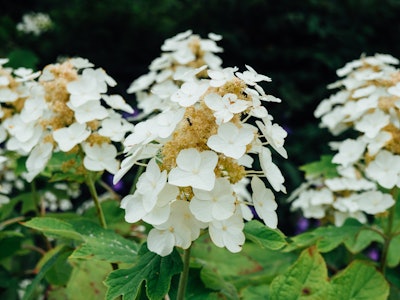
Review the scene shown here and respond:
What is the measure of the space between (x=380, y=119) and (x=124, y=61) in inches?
127

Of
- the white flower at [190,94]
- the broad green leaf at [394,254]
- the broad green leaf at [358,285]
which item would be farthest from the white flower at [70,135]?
the broad green leaf at [394,254]

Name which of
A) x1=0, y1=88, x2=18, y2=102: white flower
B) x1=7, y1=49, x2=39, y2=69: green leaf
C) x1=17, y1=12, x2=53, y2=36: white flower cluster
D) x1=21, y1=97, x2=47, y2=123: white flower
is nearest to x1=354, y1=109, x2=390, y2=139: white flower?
x1=21, y1=97, x2=47, y2=123: white flower

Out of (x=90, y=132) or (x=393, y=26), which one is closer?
(x=90, y=132)

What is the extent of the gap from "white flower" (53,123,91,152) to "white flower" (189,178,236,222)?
18.3 inches

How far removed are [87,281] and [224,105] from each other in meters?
0.67

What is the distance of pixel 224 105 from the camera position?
93 cm

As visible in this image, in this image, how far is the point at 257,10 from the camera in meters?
4.37

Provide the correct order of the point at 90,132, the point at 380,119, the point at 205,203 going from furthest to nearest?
1. the point at 380,119
2. the point at 90,132
3. the point at 205,203

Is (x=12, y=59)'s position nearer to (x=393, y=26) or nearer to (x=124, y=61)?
(x=124, y=61)

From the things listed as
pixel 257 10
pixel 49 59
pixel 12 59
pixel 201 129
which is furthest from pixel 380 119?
pixel 49 59

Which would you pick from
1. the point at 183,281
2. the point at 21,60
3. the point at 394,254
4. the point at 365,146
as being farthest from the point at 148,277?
the point at 21,60

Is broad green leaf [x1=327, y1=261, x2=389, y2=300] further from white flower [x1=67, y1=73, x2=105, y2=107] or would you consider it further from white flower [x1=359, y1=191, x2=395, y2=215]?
white flower [x1=67, y1=73, x2=105, y2=107]

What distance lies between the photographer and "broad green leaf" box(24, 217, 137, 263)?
1.08 metres

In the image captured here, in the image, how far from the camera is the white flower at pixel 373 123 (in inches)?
55.7
